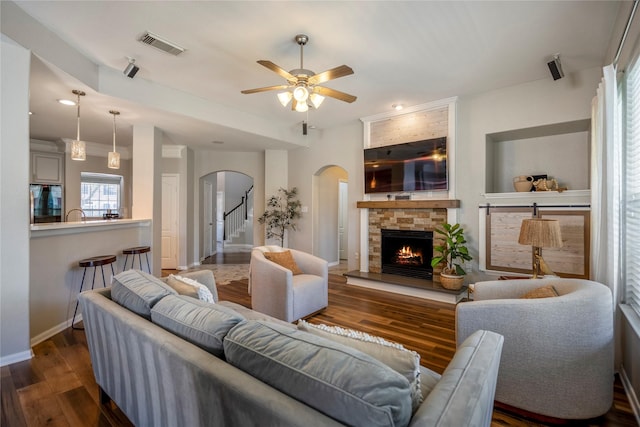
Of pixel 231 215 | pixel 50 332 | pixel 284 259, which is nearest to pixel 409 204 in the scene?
pixel 284 259

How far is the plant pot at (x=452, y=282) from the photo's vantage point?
13.2 ft

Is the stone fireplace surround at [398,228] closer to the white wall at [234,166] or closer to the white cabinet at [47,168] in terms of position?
the white wall at [234,166]

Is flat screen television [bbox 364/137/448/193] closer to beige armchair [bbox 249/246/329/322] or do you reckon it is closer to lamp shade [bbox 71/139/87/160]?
beige armchair [bbox 249/246/329/322]

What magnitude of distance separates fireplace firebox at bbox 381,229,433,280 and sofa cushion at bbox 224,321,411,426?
4.01 metres

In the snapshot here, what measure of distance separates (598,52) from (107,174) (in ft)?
28.4

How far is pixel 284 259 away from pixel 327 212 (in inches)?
124

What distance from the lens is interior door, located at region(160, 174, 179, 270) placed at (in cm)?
633

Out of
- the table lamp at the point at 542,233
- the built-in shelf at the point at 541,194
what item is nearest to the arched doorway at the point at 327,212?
the built-in shelf at the point at 541,194

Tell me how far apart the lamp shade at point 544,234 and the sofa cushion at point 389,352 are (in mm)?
2002

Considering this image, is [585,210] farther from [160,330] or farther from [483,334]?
[160,330]

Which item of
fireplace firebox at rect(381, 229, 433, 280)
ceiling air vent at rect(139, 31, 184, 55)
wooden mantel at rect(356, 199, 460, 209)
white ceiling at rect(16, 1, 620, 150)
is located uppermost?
white ceiling at rect(16, 1, 620, 150)

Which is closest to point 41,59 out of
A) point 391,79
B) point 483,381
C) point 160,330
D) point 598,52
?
point 160,330

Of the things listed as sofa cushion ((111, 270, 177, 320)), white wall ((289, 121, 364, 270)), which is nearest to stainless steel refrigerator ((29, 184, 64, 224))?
white wall ((289, 121, 364, 270))

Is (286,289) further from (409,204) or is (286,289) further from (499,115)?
(499,115)
